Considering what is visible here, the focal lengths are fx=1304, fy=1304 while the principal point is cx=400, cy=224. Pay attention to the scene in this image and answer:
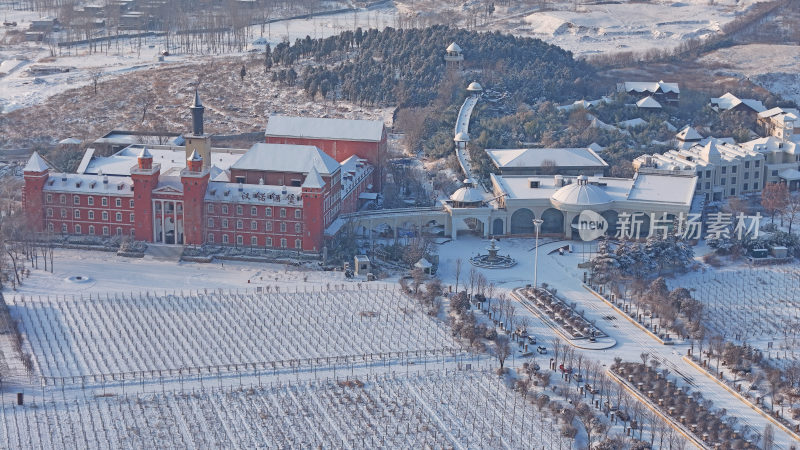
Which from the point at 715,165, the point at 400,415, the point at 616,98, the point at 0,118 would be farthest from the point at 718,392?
the point at 0,118

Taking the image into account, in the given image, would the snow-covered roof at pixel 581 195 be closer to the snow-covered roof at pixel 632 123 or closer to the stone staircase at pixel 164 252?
the stone staircase at pixel 164 252

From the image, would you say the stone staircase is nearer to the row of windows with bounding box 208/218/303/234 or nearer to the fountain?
the row of windows with bounding box 208/218/303/234

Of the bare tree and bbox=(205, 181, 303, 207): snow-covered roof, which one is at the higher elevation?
bbox=(205, 181, 303, 207): snow-covered roof

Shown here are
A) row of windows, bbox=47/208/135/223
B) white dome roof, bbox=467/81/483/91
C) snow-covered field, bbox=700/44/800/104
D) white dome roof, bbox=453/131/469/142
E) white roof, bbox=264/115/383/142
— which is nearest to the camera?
row of windows, bbox=47/208/135/223

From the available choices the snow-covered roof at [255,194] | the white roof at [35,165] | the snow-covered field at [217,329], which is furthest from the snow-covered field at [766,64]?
the white roof at [35,165]

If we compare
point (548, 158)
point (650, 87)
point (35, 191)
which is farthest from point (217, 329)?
point (650, 87)

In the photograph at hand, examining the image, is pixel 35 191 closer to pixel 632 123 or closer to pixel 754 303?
pixel 754 303

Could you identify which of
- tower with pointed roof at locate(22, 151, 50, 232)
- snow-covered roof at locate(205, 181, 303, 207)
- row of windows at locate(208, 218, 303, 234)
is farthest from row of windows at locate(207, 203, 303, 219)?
tower with pointed roof at locate(22, 151, 50, 232)
